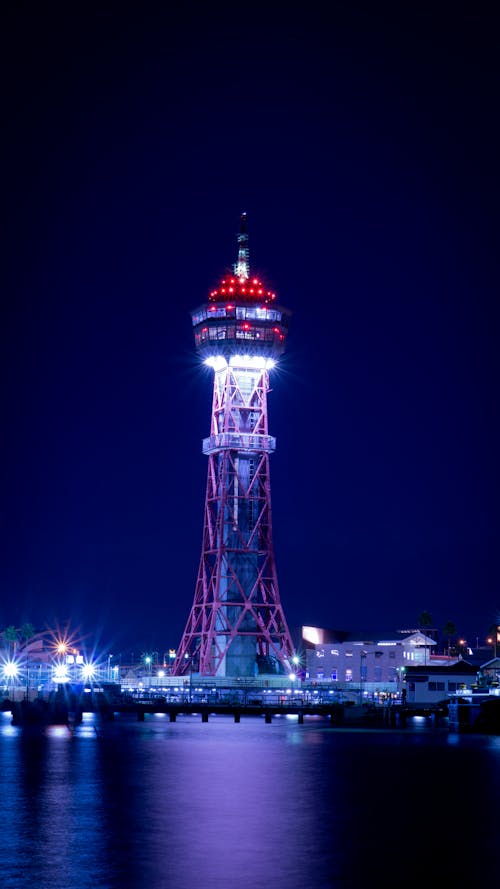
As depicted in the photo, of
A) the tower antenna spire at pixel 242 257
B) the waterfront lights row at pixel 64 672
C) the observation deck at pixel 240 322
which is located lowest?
the waterfront lights row at pixel 64 672

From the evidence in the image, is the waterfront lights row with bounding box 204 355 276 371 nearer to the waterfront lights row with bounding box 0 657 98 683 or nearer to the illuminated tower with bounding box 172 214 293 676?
the illuminated tower with bounding box 172 214 293 676

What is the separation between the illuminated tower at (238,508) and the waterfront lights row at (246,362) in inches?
4.8

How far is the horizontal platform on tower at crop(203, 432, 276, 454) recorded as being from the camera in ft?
475

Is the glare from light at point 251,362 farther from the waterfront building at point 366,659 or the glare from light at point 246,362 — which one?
the waterfront building at point 366,659

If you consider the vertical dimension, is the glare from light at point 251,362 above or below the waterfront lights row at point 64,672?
above

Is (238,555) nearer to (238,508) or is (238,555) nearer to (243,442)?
(238,508)

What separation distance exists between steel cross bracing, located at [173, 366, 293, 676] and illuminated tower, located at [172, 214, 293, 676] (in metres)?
0.12

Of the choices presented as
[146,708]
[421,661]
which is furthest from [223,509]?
[421,661]

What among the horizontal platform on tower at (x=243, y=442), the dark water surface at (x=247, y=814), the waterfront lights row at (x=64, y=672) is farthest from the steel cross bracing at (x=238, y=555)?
the dark water surface at (x=247, y=814)

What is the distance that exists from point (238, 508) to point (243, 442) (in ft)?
26.1

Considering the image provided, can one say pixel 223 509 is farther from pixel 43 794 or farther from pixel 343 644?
pixel 43 794

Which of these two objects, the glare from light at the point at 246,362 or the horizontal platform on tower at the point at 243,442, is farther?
the glare from light at the point at 246,362

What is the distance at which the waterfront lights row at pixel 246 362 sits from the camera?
148750 mm

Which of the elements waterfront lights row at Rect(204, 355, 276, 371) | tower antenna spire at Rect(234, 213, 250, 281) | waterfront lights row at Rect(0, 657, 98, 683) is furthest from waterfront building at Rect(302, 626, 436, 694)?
tower antenna spire at Rect(234, 213, 250, 281)
